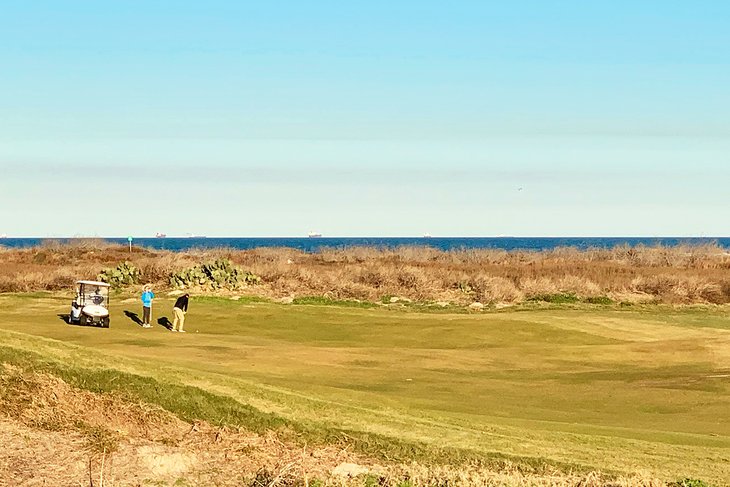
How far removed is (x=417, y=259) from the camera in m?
81.2

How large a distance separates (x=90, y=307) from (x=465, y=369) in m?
16.1

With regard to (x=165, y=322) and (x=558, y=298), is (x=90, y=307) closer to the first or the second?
(x=165, y=322)

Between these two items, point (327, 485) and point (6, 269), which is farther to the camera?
point (6, 269)

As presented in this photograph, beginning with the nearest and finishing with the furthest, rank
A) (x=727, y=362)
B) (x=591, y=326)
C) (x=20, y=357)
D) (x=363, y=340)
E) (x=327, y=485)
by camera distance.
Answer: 1. (x=327, y=485)
2. (x=20, y=357)
3. (x=727, y=362)
4. (x=363, y=340)
5. (x=591, y=326)

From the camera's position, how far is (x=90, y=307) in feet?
118

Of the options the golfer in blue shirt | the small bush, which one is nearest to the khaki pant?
the golfer in blue shirt

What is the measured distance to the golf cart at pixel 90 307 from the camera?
35.7 m

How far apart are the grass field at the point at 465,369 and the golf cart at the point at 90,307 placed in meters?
0.96

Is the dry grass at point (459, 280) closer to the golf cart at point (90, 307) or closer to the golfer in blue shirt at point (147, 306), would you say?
the golfer in blue shirt at point (147, 306)

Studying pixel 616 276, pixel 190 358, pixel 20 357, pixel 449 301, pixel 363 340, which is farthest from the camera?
pixel 616 276

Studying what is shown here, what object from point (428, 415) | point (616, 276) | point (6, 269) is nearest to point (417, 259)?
point (616, 276)

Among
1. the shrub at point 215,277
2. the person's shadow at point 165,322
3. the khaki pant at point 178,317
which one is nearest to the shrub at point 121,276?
the shrub at point 215,277

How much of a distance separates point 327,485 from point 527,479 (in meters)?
2.92

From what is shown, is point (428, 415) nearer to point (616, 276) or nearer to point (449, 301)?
point (449, 301)
